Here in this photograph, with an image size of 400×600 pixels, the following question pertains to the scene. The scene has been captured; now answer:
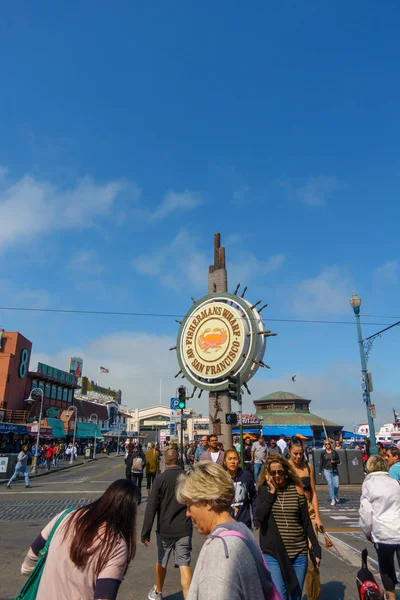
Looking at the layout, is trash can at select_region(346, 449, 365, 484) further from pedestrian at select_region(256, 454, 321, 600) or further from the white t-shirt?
pedestrian at select_region(256, 454, 321, 600)

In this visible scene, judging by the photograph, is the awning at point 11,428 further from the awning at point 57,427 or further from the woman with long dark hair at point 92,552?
the woman with long dark hair at point 92,552

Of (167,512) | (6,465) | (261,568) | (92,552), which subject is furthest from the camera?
(6,465)

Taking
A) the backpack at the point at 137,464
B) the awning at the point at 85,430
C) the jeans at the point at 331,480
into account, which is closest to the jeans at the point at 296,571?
the jeans at the point at 331,480

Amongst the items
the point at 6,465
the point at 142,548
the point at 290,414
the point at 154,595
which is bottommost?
the point at 142,548

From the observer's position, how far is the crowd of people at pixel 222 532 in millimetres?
1879

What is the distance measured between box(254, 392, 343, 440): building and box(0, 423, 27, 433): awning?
73.7 feet

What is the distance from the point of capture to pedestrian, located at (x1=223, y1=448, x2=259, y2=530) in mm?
5199

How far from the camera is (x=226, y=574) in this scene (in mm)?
1794

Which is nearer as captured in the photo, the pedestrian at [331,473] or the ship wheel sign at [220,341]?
the pedestrian at [331,473]

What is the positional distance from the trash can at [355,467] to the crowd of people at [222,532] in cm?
1235

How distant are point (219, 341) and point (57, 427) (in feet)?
110

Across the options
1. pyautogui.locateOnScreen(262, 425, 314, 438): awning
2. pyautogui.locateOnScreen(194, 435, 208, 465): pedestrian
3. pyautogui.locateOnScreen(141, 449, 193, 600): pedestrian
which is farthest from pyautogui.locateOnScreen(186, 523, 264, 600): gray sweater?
pyautogui.locateOnScreen(262, 425, 314, 438): awning

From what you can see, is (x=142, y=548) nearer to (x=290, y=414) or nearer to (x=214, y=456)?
(x=214, y=456)

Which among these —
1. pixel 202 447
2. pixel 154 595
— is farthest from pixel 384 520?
pixel 202 447
